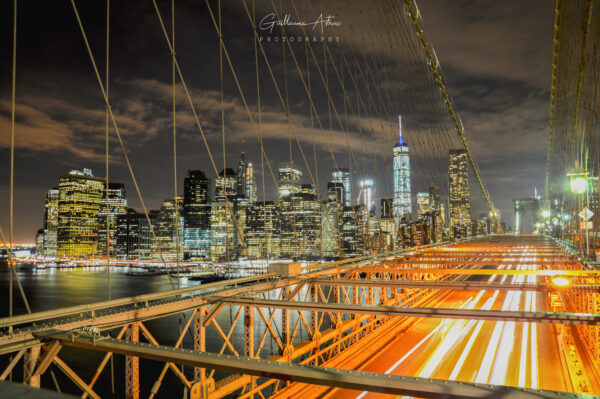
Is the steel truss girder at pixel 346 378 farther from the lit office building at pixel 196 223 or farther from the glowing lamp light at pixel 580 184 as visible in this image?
the lit office building at pixel 196 223

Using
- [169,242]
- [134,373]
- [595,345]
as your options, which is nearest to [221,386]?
[134,373]

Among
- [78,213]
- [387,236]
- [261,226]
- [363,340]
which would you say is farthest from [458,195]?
→ [363,340]

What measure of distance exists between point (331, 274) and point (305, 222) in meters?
52.6

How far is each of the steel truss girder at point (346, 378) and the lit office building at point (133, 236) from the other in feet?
463

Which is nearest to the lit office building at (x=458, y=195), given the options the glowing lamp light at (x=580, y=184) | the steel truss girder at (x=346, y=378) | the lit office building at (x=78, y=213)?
the lit office building at (x=78, y=213)

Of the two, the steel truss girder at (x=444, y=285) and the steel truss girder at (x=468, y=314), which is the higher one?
the steel truss girder at (x=468, y=314)

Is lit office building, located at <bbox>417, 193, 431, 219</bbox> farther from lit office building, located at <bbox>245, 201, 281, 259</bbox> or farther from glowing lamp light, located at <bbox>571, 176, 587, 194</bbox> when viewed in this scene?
lit office building, located at <bbox>245, 201, 281, 259</bbox>

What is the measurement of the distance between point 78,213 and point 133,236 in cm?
7026

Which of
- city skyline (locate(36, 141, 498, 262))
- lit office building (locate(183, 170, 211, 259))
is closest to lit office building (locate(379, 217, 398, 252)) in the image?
city skyline (locate(36, 141, 498, 262))

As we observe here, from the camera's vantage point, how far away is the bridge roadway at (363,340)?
247 centimetres

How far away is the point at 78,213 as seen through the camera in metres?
70.2

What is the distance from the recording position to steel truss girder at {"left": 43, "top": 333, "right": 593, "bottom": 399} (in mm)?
1899

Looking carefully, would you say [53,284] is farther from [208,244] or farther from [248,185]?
[248,185]

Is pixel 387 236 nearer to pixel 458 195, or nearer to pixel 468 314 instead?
pixel 458 195
